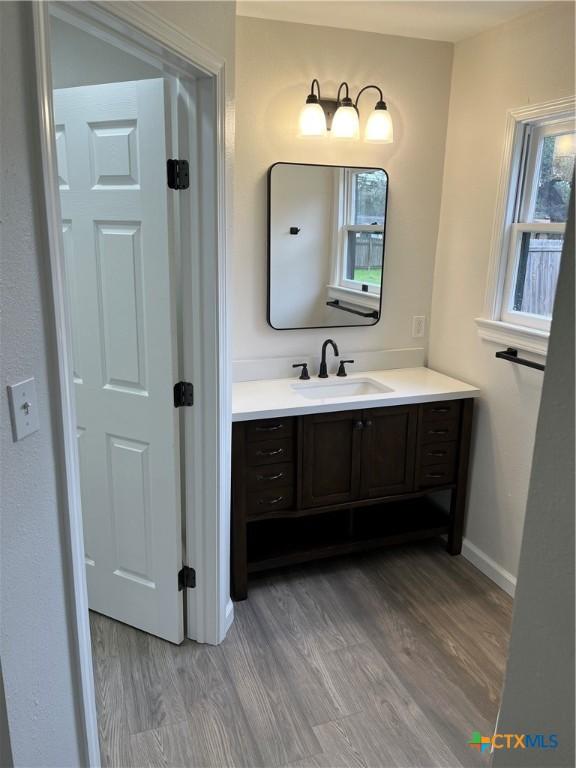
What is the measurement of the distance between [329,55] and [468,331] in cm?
142

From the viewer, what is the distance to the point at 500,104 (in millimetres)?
2490

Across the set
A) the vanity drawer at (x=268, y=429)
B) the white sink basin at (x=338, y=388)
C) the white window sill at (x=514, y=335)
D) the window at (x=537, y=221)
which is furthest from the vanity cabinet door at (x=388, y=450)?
the window at (x=537, y=221)

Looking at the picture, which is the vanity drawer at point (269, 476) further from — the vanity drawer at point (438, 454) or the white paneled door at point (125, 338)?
the vanity drawer at point (438, 454)

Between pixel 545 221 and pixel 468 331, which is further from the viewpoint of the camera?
pixel 468 331

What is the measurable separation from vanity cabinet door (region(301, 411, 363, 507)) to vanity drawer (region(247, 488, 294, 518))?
0.07m

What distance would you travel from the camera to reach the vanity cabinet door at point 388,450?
8.50 feet

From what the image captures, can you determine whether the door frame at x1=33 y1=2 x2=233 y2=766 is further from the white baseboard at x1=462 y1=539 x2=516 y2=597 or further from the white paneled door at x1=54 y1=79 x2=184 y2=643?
the white baseboard at x1=462 y1=539 x2=516 y2=597

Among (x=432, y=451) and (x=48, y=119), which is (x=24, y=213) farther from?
(x=432, y=451)

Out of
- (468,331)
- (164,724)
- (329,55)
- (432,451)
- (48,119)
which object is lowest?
(164,724)

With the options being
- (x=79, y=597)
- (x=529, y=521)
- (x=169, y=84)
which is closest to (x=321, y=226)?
(x=169, y=84)

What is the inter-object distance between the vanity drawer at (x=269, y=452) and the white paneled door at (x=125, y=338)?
400mm

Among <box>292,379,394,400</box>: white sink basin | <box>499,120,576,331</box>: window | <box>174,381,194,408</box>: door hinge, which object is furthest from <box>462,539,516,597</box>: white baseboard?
<box>174,381,194,408</box>: door hinge

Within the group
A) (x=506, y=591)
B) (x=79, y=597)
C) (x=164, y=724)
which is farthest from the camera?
(x=506, y=591)

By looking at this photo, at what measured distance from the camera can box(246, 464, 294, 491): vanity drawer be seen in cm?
241
